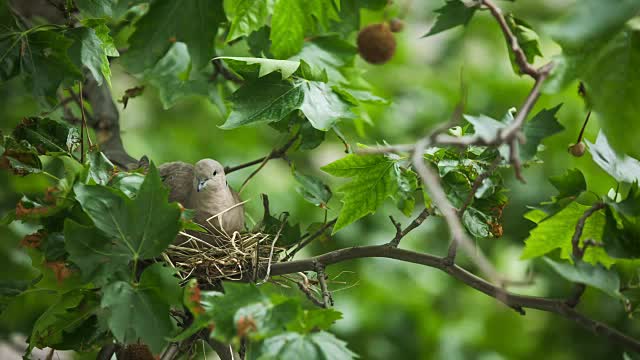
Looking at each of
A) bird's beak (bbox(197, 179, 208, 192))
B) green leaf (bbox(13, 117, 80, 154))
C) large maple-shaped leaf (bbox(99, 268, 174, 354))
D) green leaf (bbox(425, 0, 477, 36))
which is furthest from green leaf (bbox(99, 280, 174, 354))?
green leaf (bbox(425, 0, 477, 36))

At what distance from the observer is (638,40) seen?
89cm

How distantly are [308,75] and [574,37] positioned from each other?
48 centimetres

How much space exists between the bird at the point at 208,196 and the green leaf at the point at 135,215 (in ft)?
1.13

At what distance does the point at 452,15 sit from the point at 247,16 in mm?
332

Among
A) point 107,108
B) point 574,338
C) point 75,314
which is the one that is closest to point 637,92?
point 75,314

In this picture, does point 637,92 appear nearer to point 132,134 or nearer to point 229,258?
point 229,258

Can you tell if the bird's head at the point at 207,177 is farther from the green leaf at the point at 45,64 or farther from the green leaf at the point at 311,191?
the green leaf at the point at 45,64

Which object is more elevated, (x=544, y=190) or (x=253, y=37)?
(x=253, y=37)

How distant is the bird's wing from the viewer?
54.5 inches

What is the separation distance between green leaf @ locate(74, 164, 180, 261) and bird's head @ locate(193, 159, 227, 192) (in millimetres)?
377

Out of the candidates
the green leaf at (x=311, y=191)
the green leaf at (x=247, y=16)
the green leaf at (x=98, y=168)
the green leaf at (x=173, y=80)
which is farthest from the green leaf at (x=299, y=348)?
the green leaf at (x=173, y=80)

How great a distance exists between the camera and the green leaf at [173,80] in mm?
1597

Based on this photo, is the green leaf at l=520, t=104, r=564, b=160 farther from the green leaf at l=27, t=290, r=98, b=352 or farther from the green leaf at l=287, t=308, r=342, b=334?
the green leaf at l=27, t=290, r=98, b=352

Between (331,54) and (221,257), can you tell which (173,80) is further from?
(221,257)
